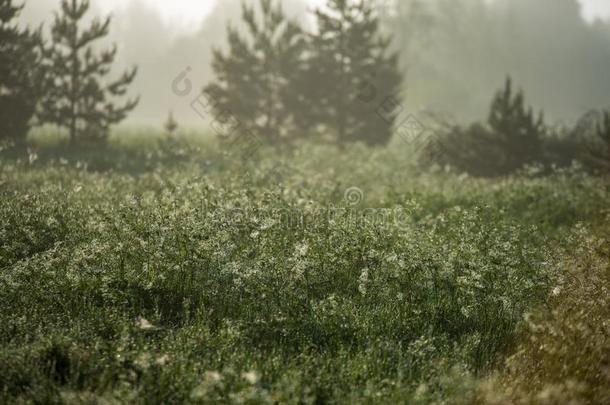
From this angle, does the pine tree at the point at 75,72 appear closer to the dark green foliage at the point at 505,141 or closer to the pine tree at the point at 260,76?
the pine tree at the point at 260,76

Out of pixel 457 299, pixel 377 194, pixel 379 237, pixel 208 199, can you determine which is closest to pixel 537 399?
pixel 457 299

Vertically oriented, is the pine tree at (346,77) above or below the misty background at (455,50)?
below

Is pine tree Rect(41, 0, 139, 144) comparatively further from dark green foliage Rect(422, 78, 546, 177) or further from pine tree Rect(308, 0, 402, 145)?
dark green foliage Rect(422, 78, 546, 177)

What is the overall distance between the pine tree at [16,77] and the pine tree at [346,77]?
1142 centimetres

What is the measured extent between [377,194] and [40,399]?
11.4m

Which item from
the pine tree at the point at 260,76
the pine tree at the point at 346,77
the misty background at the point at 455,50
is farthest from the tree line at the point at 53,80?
the misty background at the point at 455,50

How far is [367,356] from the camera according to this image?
6.06 metres

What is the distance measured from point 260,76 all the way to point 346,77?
402 cm

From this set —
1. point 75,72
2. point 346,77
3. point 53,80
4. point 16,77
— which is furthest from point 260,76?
point 16,77

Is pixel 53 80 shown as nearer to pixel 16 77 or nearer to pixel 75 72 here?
pixel 75 72

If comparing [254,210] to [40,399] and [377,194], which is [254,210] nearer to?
[40,399]

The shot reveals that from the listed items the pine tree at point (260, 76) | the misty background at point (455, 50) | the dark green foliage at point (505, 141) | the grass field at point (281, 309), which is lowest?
the grass field at point (281, 309)

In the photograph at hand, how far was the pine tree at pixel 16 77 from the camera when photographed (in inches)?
754

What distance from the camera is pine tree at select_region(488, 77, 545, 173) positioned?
21234mm
